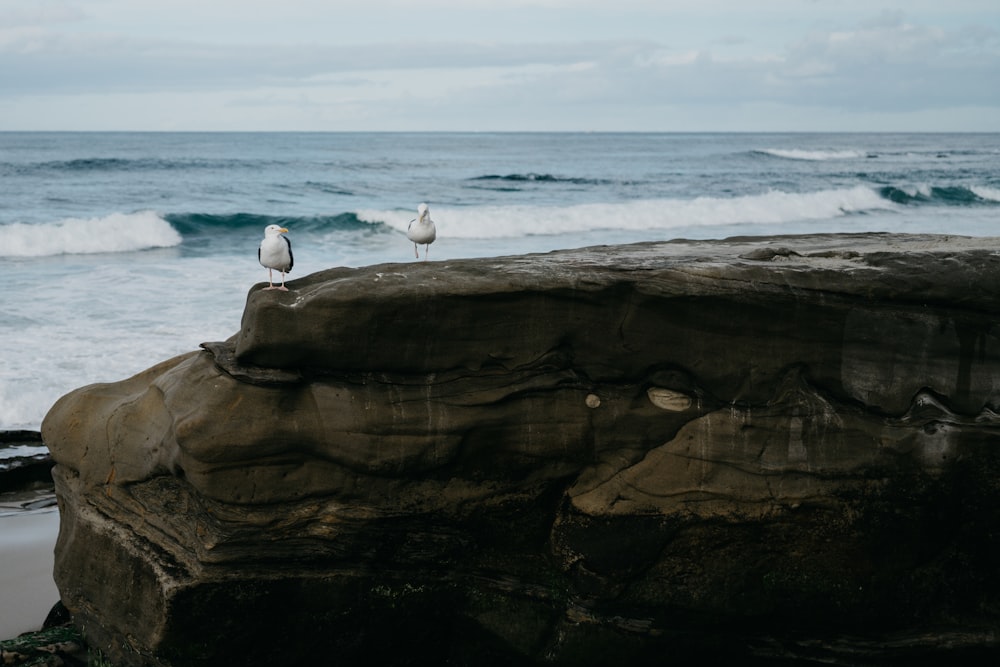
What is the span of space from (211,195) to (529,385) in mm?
25286

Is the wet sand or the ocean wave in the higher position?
the ocean wave

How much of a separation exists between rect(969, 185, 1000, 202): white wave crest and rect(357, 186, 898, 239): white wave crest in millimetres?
3698

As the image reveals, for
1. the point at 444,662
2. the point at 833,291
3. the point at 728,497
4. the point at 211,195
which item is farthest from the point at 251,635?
the point at 211,195

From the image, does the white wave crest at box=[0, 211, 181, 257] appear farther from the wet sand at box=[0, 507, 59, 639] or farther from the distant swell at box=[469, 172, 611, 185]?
the distant swell at box=[469, 172, 611, 185]

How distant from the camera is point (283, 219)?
74.9 ft

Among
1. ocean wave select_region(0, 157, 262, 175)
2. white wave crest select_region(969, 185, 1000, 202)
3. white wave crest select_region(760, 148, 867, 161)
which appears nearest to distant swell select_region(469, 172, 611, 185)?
ocean wave select_region(0, 157, 262, 175)

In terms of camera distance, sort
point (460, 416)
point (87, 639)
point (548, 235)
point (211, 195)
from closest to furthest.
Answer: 1. point (460, 416)
2. point (87, 639)
3. point (548, 235)
4. point (211, 195)

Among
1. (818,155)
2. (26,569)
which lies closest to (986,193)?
(818,155)

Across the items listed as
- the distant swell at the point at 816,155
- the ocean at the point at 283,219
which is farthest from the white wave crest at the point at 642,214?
the distant swell at the point at 816,155

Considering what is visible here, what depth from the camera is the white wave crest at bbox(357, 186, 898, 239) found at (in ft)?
80.0

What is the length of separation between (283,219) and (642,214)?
31.2 ft

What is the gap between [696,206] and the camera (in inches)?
1140

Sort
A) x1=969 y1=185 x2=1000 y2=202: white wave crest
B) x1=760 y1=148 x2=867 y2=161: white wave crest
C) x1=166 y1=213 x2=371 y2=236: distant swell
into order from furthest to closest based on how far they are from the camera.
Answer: x1=760 y1=148 x2=867 y2=161: white wave crest < x1=969 y1=185 x2=1000 y2=202: white wave crest < x1=166 y1=213 x2=371 y2=236: distant swell

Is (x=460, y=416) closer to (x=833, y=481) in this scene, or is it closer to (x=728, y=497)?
(x=728, y=497)
